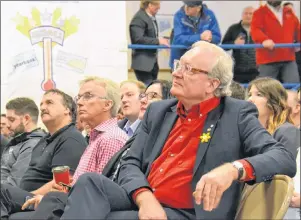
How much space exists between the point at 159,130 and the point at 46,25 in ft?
12.8

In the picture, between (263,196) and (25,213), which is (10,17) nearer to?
(25,213)

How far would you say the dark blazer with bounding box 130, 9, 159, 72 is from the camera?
734cm

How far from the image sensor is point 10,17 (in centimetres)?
667

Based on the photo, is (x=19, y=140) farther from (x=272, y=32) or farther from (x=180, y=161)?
(x=272, y=32)

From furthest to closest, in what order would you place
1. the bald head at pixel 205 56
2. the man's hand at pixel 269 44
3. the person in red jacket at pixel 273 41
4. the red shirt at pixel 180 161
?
the person in red jacket at pixel 273 41 → the man's hand at pixel 269 44 → the bald head at pixel 205 56 → the red shirt at pixel 180 161

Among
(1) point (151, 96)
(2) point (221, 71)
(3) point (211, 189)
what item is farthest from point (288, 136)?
(3) point (211, 189)

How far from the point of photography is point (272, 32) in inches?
299

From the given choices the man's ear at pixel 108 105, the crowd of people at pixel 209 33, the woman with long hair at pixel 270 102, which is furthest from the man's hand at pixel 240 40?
the man's ear at pixel 108 105

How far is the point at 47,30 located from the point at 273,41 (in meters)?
2.36

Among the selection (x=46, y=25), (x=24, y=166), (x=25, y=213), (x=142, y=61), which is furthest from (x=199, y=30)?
(x=25, y=213)

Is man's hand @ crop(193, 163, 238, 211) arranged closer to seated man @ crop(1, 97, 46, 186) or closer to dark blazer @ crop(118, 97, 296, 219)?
dark blazer @ crop(118, 97, 296, 219)

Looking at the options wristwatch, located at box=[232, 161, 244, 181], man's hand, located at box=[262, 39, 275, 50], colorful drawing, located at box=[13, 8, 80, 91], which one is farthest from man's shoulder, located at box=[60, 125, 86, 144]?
man's hand, located at box=[262, 39, 275, 50]

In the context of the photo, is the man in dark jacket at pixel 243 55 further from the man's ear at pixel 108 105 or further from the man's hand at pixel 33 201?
the man's hand at pixel 33 201

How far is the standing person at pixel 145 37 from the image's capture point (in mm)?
7336
